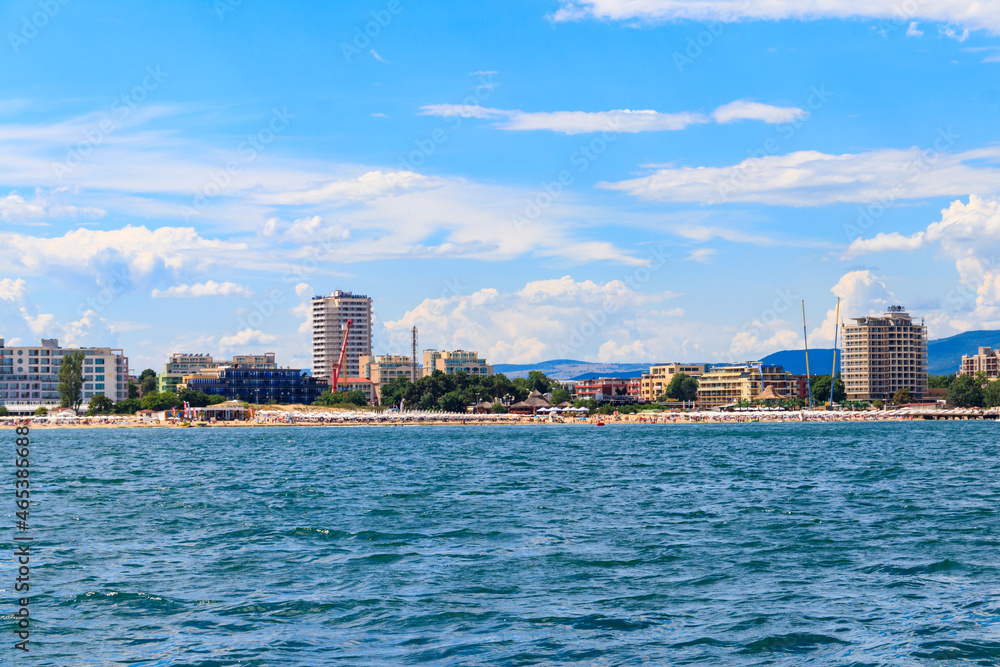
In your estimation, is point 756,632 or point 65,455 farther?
point 65,455

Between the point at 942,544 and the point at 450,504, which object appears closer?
the point at 942,544

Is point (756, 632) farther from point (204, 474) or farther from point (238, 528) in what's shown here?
point (204, 474)

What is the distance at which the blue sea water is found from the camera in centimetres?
1717

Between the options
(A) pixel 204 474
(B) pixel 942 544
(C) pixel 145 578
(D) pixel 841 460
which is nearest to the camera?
(C) pixel 145 578

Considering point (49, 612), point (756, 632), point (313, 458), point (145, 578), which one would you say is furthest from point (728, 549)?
Result: point (313, 458)

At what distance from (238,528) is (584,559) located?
42.8ft

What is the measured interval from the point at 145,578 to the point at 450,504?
17910 mm

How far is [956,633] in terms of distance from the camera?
17609mm

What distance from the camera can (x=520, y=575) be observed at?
2362 cm

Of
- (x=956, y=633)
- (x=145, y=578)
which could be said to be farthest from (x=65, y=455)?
(x=956, y=633)

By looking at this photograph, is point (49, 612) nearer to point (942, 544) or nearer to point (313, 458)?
point (942, 544)

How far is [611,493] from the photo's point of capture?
145ft

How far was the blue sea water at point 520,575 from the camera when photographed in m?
17.2

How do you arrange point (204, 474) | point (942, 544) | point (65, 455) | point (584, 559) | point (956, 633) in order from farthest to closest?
1. point (65, 455)
2. point (204, 474)
3. point (942, 544)
4. point (584, 559)
5. point (956, 633)
